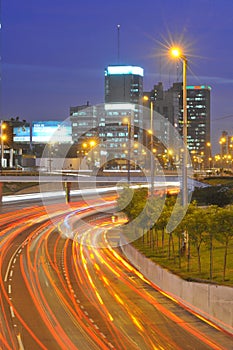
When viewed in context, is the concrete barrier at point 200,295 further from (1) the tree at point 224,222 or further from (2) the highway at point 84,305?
(1) the tree at point 224,222

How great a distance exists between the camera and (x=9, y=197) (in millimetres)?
79062

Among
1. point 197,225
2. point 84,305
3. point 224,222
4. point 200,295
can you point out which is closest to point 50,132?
point 197,225

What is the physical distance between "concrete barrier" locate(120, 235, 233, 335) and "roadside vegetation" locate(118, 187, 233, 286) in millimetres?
537

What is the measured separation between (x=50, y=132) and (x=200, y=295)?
11510 cm

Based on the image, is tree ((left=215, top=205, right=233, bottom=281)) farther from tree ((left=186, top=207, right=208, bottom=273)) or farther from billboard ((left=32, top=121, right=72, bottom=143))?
billboard ((left=32, top=121, right=72, bottom=143))

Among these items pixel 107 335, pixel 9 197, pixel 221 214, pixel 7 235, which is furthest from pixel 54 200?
pixel 107 335

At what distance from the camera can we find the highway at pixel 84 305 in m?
18.4

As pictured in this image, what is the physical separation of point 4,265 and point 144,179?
2768 inches

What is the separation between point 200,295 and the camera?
21.9 meters

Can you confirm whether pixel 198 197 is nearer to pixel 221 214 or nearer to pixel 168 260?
pixel 168 260

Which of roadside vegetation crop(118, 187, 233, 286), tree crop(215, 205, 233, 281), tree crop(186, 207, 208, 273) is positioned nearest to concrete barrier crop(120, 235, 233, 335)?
roadside vegetation crop(118, 187, 233, 286)

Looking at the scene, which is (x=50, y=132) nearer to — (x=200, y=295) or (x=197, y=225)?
(x=197, y=225)

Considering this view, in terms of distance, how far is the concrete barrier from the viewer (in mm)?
19766

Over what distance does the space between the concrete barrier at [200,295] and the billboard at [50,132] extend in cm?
10688
